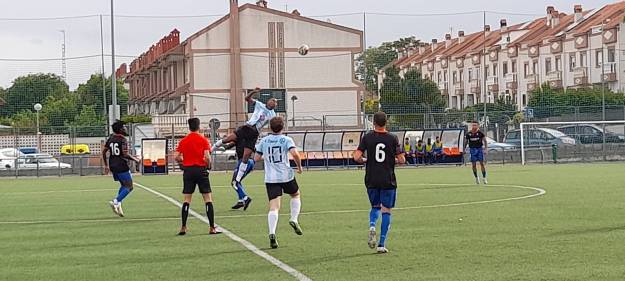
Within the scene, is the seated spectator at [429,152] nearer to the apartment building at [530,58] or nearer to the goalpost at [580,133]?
the goalpost at [580,133]

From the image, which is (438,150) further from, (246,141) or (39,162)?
(246,141)

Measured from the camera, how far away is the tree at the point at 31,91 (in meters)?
57.2

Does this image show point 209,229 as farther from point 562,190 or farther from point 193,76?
point 193,76

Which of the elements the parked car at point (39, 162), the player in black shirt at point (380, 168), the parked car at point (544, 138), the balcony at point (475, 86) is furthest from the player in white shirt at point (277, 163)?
the balcony at point (475, 86)

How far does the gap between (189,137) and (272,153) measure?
2519mm

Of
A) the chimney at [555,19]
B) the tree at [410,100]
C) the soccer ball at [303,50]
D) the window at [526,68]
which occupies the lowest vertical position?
the tree at [410,100]

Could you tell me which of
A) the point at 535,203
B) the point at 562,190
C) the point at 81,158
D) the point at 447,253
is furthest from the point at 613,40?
the point at 447,253

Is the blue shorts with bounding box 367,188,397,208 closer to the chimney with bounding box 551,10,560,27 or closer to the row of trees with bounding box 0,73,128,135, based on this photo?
the row of trees with bounding box 0,73,128,135

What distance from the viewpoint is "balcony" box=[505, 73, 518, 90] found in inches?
3125

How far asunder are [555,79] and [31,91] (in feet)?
124

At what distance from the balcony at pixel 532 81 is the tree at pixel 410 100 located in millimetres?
10377

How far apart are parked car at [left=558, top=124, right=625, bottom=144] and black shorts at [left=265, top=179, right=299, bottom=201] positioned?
3945 centimetres

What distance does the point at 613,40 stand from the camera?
66.3 meters

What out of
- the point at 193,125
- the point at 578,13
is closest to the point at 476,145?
the point at 193,125
